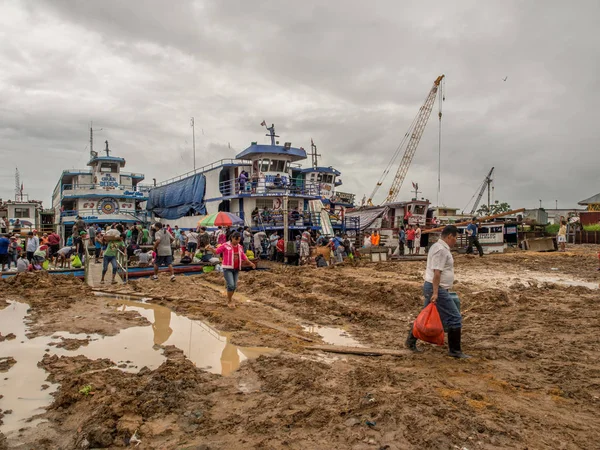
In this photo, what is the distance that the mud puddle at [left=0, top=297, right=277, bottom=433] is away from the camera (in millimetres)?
4285

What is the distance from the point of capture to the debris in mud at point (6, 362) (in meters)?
5.12

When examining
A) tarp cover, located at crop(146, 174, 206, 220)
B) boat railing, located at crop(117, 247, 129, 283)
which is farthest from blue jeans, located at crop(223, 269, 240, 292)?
tarp cover, located at crop(146, 174, 206, 220)

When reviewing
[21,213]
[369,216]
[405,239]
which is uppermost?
[21,213]

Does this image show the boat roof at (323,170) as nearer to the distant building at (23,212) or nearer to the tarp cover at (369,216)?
the tarp cover at (369,216)

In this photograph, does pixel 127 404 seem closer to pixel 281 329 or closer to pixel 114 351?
pixel 114 351

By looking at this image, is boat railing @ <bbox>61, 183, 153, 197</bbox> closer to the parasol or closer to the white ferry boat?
the white ferry boat

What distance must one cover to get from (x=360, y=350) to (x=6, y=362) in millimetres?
4379

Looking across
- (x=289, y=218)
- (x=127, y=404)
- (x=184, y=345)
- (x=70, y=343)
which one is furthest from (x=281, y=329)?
(x=289, y=218)

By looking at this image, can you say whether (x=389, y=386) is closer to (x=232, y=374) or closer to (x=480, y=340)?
(x=232, y=374)

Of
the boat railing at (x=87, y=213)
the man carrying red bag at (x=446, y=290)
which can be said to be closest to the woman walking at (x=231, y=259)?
the man carrying red bag at (x=446, y=290)

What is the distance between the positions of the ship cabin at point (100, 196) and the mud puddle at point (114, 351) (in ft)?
83.1

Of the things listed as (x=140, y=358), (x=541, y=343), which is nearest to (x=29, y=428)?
(x=140, y=358)

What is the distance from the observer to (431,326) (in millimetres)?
5270

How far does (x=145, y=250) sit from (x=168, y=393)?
595 inches
